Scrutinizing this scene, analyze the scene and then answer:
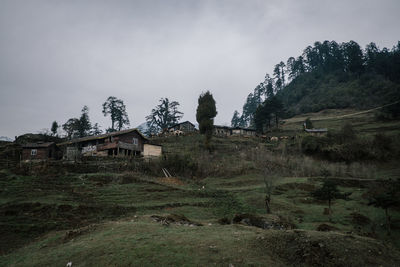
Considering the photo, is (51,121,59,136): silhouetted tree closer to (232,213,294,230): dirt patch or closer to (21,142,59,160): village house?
(21,142,59,160): village house

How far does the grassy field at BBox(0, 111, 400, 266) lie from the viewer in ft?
30.2

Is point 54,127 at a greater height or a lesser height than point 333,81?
lesser

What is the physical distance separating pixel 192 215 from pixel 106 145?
2645 centimetres

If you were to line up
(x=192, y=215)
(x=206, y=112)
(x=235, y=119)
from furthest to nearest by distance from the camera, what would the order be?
(x=235, y=119) < (x=206, y=112) < (x=192, y=215)

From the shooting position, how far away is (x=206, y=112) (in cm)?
5097

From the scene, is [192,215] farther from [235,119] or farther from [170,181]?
[235,119]

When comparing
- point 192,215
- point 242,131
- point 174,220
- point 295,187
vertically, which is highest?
point 242,131

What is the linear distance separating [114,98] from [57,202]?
51.3 meters

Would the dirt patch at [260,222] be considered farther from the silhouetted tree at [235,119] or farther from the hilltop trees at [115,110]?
the silhouetted tree at [235,119]

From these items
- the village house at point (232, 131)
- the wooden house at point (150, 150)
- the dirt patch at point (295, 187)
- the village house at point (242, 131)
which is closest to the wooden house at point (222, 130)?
the village house at point (232, 131)

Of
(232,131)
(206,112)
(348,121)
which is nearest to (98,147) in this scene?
(206,112)

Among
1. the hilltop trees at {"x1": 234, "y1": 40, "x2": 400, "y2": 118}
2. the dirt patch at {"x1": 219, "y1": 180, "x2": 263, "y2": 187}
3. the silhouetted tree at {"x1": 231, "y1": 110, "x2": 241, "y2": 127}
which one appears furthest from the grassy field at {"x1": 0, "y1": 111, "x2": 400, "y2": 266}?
the silhouetted tree at {"x1": 231, "y1": 110, "x2": 241, "y2": 127}

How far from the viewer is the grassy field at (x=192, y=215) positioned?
9219mm

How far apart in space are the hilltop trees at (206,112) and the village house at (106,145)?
1438cm
